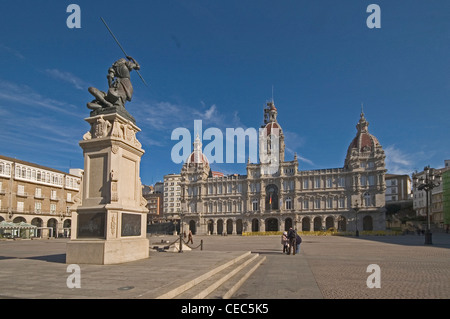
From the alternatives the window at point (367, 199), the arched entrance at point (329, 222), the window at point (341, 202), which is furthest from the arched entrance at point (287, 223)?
the window at point (367, 199)

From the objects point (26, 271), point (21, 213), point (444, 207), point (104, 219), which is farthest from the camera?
point (444, 207)

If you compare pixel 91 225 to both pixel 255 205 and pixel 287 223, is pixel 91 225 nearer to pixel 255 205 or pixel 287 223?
pixel 287 223

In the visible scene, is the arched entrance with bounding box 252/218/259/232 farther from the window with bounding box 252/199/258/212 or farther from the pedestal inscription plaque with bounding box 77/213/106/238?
the pedestal inscription plaque with bounding box 77/213/106/238

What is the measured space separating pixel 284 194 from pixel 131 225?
7021 cm

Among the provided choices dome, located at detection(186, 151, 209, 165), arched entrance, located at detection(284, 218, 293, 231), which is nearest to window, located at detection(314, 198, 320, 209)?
arched entrance, located at detection(284, 218, 293, 231)

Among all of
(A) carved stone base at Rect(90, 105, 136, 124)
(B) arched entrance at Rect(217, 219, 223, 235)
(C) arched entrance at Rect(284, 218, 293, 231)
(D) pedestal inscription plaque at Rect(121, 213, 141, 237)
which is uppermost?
(A) carved stone base at Rect(90, 105, 136, 124)

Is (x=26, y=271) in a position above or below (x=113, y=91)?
below

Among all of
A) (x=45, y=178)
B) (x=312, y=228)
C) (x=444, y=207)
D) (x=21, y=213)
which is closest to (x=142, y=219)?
(x=21, y=213)

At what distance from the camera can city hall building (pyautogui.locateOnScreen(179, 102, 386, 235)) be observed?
7306 centimetres

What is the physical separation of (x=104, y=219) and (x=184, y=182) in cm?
7817

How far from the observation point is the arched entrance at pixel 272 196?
80988mm
